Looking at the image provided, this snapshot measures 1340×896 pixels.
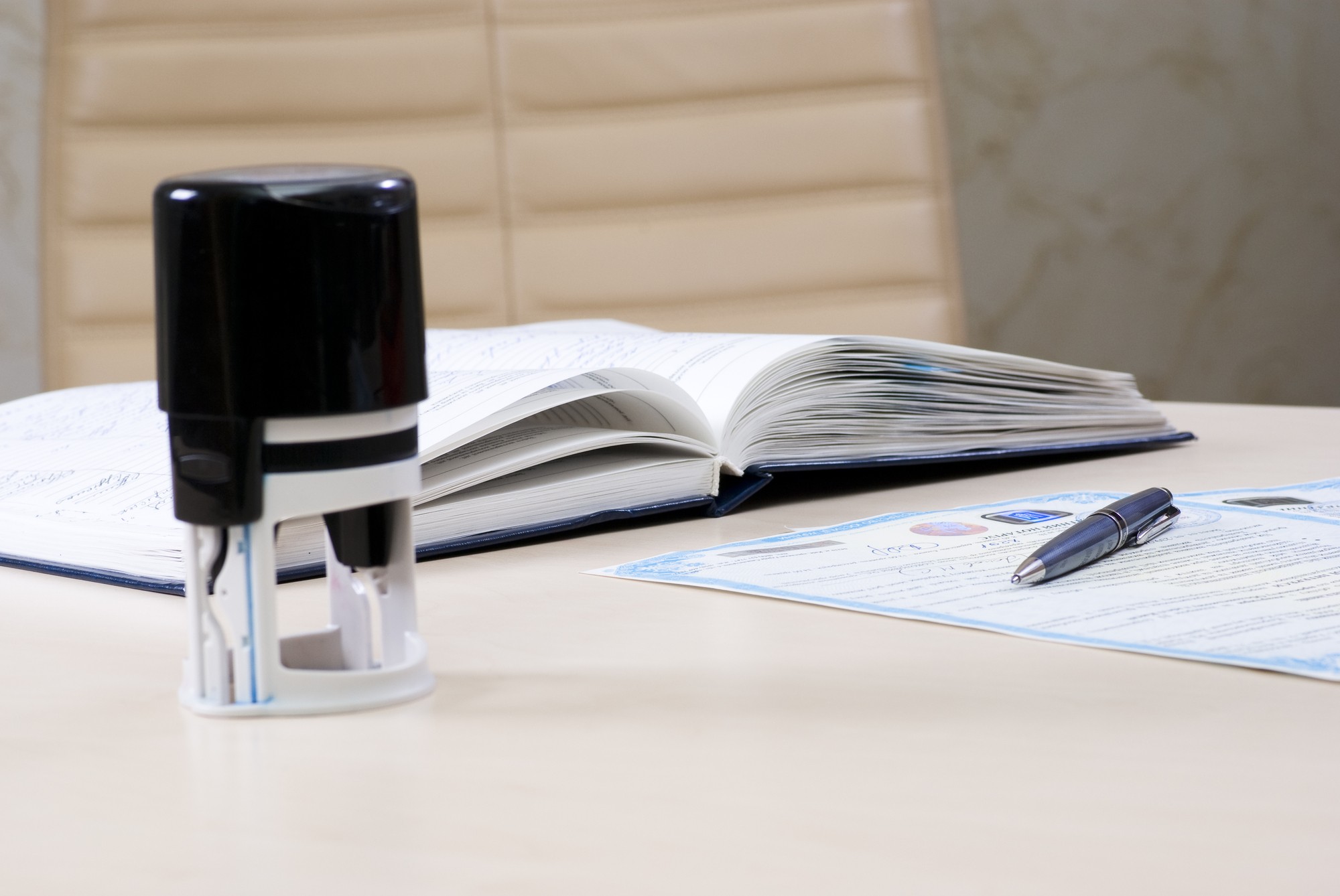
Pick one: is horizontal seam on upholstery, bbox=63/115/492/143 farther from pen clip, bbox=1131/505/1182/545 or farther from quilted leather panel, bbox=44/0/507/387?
pen clip, bbox=1131/505/1182/545

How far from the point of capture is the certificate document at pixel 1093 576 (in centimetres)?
42

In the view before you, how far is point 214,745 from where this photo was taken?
1.12ft

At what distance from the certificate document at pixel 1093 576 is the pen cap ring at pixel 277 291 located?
211mm

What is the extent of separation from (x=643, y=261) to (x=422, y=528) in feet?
3.80

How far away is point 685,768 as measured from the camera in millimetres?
318

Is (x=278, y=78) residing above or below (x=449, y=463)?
above

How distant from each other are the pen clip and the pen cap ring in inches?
13.3

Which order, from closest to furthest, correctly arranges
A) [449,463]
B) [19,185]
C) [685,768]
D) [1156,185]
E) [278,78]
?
[685,768], [449,463], [278,78], [19,185], [1156,185]

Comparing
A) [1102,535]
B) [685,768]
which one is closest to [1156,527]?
[1102,535]

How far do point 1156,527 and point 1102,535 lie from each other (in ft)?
0.20

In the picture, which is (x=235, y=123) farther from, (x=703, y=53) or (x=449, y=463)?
(x=449, y=463)

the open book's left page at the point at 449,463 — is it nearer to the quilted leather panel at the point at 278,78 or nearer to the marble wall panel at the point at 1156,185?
the quilted leather panel at the point at 278,78

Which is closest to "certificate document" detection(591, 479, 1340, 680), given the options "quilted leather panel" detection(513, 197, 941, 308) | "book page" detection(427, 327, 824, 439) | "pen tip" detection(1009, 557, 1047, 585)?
"pen tip" detection(1009, 557, 1047, 585)

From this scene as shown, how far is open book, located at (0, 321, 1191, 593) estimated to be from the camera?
0.57 metres
